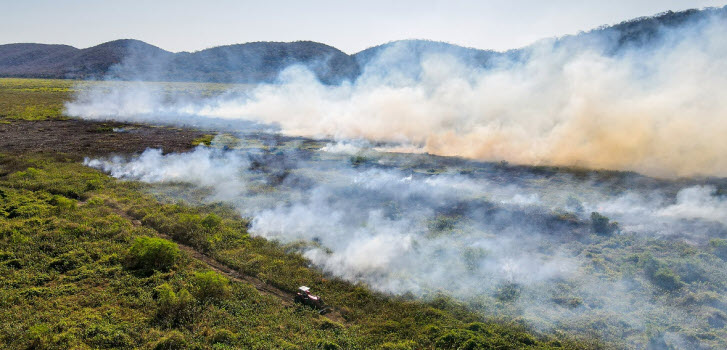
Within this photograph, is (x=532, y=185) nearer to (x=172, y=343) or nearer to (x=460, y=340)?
(x=460, y=340)

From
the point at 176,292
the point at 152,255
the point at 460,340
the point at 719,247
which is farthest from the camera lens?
the point at 719,247

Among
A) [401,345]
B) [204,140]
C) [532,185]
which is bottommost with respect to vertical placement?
[401,345]

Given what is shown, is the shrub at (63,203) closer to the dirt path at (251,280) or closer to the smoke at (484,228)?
the smoke at (484,228)

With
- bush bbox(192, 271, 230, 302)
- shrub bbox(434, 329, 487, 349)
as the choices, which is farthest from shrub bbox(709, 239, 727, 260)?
bush bbox(192, 271, 230, 302)

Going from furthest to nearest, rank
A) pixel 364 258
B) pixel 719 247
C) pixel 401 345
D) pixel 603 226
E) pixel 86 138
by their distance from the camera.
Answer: pixel 86 138 < pixel 603 226 < pixel 719 247 < pixel 364 258 < pixel 401 345

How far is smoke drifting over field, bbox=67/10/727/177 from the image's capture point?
2947cm

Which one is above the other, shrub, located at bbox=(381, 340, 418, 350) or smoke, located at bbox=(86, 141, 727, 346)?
smoke, located at bbox=(86, 141, 727, 346)

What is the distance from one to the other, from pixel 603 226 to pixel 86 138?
54733 mm

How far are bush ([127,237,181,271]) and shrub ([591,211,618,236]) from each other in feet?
71.5

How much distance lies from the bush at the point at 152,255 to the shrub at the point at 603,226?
21801mm

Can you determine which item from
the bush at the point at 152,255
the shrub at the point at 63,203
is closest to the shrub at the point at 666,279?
the bush at the point at 152,255

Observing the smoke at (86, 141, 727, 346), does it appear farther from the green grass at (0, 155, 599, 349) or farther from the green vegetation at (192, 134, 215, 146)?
the green vegetation at (192, 134, 215, 146)

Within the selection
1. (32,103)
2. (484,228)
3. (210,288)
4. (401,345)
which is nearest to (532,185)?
(484,228)

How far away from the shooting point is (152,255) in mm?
17047
